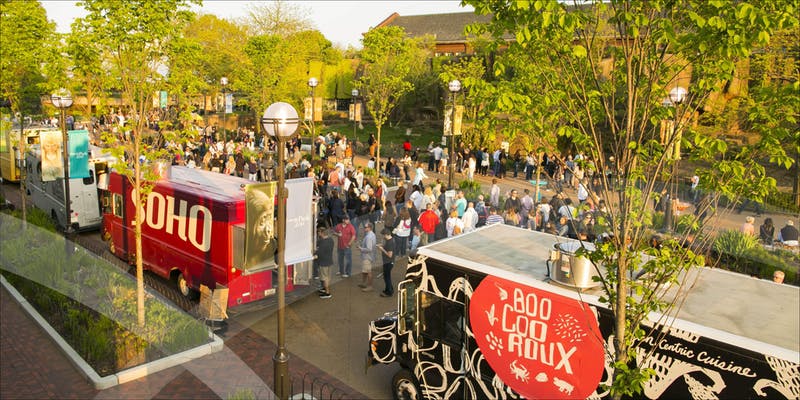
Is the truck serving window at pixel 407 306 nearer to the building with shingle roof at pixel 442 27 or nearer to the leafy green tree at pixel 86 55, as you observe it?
the leafy green tree at pixel 86 55

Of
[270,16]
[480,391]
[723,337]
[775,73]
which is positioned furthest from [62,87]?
[270,16]

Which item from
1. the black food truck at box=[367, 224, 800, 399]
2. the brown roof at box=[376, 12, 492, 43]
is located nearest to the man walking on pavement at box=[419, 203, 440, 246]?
the black food truck at box=[367, 224, 800, 399]

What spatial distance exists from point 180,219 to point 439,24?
243 feet

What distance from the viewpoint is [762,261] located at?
15773mm

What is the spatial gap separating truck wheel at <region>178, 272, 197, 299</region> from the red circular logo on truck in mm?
8458

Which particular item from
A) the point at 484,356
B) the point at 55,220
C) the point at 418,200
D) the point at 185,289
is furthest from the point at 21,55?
the point at 484,356

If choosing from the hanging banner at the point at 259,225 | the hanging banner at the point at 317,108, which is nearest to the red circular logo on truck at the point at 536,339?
the hanging banner at the point at 259,225

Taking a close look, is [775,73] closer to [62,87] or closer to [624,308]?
[624,308]

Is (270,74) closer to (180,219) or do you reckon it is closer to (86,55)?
(180,219)

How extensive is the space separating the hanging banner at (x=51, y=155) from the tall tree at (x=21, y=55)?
4.06 metres

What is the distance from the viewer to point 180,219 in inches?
563

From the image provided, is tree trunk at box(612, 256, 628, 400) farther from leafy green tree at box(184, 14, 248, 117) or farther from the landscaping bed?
leafy green tree at box(184, 14, 248, 117)

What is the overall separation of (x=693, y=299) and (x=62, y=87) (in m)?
17.2

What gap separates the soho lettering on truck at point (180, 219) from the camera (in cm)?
1362
